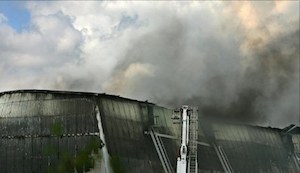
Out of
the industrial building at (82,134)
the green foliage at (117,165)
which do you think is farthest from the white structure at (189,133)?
the green foliage at (117,165)

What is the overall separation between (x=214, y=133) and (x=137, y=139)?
11.8m

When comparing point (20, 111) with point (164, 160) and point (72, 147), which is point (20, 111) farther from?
point (164, 160)

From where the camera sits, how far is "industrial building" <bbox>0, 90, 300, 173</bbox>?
126 feet

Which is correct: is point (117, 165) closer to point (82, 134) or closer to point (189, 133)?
point (82, 134)

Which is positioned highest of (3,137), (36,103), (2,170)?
(36,103)

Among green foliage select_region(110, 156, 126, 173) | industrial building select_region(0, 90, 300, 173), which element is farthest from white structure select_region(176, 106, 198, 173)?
green foliage select_region(110, 156, 126, 173)

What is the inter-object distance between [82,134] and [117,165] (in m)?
3.61

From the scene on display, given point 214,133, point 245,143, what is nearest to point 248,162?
point 245,143

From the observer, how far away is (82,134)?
3888 centimetres

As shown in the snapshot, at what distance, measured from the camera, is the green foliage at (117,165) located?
1511 inches

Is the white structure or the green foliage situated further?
Answer: the green foliage

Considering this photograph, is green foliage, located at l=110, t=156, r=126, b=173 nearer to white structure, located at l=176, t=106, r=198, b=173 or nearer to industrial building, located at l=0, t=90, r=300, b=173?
industrial building, located at l=0, t=90, r=300, b=173

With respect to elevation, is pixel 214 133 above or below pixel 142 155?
above

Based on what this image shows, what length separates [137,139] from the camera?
41844 millimetres
